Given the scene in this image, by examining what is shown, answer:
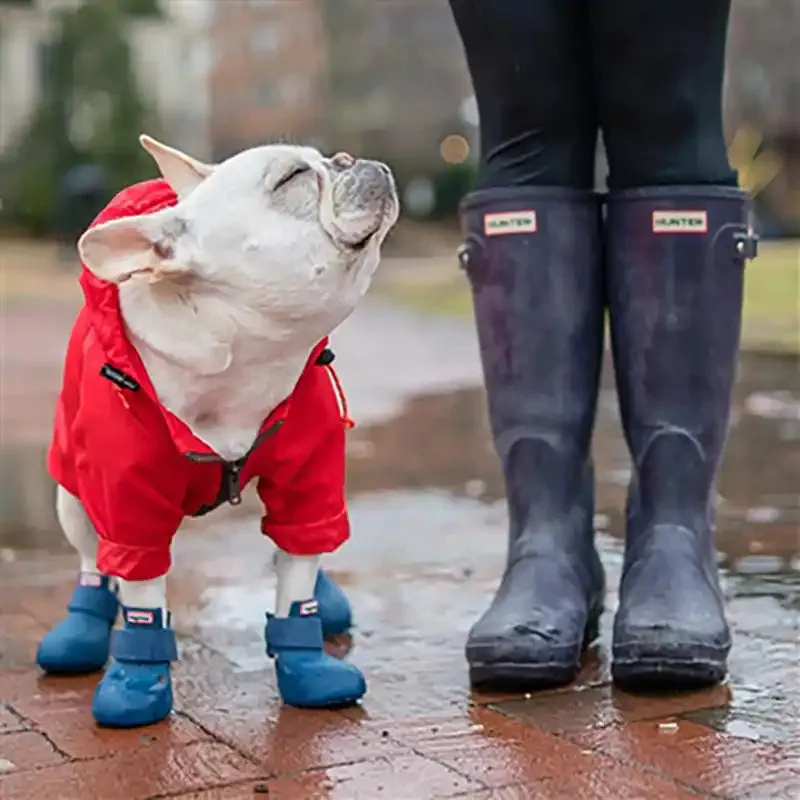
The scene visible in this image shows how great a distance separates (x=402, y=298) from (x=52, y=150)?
9909 mm

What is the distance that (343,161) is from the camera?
1.53 meters

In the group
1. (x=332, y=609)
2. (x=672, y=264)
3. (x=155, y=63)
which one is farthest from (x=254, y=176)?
(x=155, y=63)

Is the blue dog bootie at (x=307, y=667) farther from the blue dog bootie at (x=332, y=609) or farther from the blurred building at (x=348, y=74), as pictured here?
the blurred building at (x=348, y=74)

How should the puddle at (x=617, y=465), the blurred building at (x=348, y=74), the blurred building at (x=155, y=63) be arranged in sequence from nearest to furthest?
1. the puddle at (x=617, y=465)
2. the blurred building at (x=155, y=63)
3. the blurred building at (x=348, y=74)

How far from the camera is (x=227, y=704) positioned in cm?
168

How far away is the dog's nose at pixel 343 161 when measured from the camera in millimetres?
1519

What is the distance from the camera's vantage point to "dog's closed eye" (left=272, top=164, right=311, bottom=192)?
4.82 feet

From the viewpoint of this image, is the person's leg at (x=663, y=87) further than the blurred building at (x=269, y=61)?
No

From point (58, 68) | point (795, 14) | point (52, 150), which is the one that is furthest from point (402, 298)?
point (795, 14)

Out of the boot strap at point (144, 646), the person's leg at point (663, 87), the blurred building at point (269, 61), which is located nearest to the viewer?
the boot strap at point (144, 646)

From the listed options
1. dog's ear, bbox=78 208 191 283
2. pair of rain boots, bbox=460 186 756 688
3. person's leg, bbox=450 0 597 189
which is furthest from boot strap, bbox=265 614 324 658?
person's leg, bbox=450 0 597 189

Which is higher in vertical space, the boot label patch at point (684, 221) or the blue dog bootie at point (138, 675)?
the boot label patch at point (684, 221)

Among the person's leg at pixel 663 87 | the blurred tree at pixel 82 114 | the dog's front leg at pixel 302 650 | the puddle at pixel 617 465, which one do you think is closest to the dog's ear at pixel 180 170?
the dog's front leg at pixel 302 650

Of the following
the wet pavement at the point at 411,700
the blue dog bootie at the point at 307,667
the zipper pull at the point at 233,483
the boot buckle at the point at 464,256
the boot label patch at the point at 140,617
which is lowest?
the wet pavement at the point at 411,700
